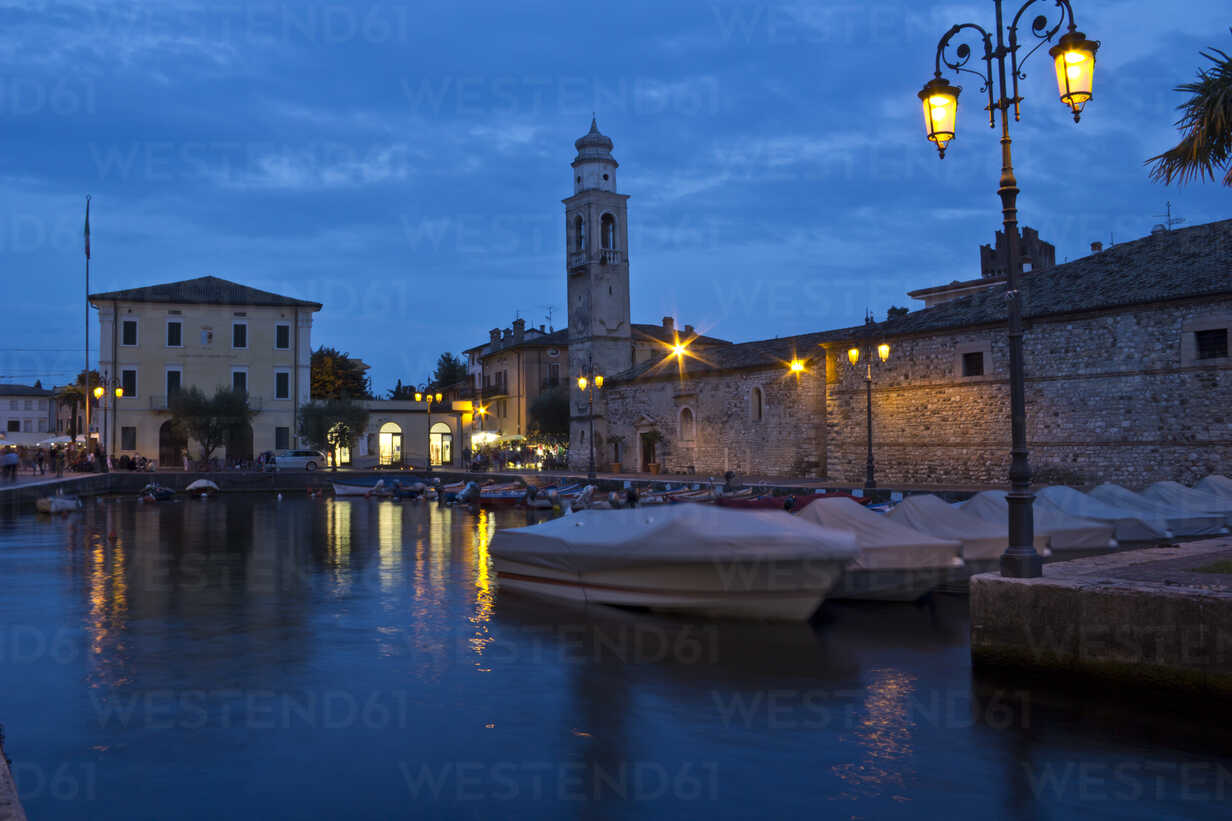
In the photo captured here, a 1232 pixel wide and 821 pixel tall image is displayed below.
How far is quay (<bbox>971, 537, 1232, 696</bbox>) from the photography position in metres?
7.79

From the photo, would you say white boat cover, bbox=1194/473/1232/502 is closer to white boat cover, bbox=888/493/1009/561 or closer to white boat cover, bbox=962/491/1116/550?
white boat cover, bbox=962/491/1116/550

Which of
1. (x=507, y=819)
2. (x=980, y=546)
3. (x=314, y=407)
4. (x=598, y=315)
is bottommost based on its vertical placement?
(x=507, y=819)

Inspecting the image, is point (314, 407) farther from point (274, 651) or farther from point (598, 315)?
point (274, 651)

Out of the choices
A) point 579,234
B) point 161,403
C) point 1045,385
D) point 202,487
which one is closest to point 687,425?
point 579,234

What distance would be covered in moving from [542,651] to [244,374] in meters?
46.1

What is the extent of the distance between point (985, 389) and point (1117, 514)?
1367 cm

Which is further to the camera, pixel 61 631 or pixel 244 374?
pixel 244 374

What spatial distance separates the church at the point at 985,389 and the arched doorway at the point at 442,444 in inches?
791

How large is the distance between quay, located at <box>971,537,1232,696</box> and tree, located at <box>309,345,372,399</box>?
Result: 6424 cm

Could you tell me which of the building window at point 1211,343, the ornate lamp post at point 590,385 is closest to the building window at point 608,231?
the ornate lamp post at point 590,385

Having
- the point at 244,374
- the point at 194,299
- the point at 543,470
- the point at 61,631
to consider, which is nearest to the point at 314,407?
the point at 244,374

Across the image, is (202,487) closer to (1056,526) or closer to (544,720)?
(1056,526)

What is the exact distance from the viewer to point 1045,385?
2867cm

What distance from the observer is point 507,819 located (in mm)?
6492
